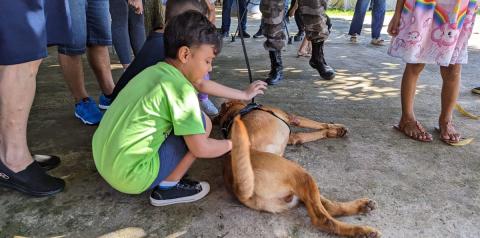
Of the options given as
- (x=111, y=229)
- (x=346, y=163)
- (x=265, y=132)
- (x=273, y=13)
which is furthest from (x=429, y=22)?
(x=111, y=229)

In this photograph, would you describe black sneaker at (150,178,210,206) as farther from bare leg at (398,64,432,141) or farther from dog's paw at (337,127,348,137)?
bare leg at (398,64,432,141)

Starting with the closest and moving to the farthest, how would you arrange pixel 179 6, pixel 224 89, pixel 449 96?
pixel 224 89 → pixel 179 6 → pixel 449 96

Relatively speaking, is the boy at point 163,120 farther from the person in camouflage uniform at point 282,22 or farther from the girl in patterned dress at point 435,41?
the person in camouflage uniform at point 282,22

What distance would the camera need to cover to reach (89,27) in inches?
117

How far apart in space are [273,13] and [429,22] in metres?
1.64

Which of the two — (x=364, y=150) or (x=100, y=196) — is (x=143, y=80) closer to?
(x=100, y=196)

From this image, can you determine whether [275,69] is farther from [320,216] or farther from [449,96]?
[320,216]

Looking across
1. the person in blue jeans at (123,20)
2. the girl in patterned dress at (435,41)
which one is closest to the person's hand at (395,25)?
the girl in patterned dress at (435,41)

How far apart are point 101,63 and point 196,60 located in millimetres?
1645

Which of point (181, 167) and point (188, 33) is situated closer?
point (188, 33)

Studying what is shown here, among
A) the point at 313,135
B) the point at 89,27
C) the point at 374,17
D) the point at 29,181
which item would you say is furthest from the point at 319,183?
the point at 374,17

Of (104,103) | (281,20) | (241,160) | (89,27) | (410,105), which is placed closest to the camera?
(241,160)

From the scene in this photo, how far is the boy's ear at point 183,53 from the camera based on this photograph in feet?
5.86

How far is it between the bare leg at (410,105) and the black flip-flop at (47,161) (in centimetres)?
250
